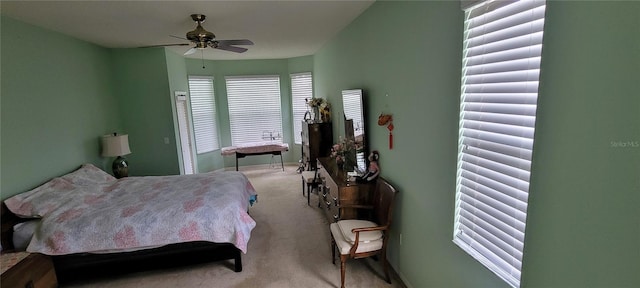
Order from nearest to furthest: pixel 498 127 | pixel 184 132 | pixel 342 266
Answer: pixel 498 127, pixel 342 266, pixel 184 132

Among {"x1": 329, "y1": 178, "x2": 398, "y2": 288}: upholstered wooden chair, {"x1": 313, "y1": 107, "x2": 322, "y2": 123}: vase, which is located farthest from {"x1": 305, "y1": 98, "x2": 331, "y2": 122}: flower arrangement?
{"x1": 329, "y1": 178, "x2": 398, "y2": 288}: upholstered wooden chair

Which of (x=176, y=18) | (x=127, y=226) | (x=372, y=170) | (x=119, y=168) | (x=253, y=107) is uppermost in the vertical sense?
(x=176, y=18)

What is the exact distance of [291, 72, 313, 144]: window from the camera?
6.71m

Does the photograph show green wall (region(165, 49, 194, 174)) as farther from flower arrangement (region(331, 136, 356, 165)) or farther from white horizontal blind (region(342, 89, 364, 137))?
white horizontal blind (region(342, 89, 364, 137))

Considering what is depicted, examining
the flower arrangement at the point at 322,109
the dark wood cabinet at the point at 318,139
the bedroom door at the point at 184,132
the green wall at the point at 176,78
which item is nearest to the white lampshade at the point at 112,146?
the green wall at the point at 176,78

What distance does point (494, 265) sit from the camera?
1.53 metres

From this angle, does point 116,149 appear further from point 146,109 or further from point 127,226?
point 127,226

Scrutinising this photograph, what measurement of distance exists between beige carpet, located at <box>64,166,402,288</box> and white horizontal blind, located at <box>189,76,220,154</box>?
320 centimetres

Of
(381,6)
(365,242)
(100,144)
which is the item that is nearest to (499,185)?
(365,242)

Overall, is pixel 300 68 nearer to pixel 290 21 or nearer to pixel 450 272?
pixel 290 21

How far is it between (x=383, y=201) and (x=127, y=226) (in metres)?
2.41

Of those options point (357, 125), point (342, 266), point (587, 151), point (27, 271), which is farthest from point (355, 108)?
point (27, 271)

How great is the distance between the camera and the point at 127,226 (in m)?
2.65

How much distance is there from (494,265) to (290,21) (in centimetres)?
312
